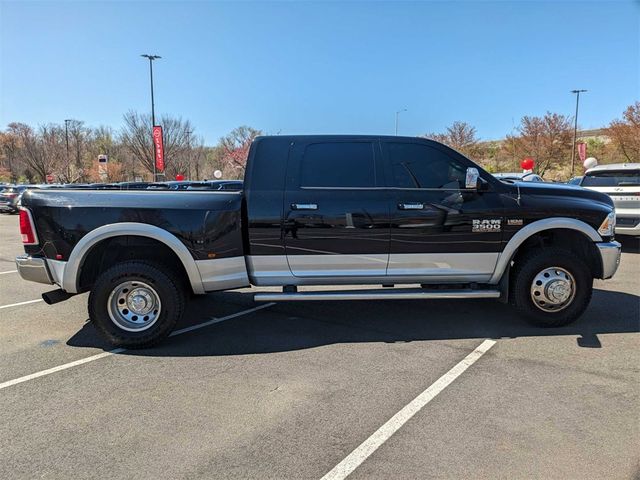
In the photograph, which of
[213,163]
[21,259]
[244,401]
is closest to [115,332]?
[21,259]

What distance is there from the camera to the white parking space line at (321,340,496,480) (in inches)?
104

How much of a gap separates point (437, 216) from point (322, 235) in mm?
1212

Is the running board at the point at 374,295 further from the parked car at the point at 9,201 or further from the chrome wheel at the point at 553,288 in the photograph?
the parked car at the point at 9,201

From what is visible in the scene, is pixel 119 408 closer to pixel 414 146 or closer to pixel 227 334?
pixel 227 334

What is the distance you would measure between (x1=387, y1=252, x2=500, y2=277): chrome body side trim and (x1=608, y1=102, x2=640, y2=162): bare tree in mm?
34960

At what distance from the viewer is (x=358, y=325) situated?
5191 millimetres

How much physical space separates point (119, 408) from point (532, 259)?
4.21 meters

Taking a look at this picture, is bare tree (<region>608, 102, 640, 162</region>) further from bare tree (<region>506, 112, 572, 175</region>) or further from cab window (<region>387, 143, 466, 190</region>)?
cab window (<region>387, 143, 466, 190</region>)

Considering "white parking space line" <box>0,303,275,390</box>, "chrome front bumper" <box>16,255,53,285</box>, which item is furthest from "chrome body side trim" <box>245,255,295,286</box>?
"chrome front bumper" <box>16,255,53,285</box>

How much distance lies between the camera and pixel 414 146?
4.89 metres

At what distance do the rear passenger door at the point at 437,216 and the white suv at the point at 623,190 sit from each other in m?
6.76

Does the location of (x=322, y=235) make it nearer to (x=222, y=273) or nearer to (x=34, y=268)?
(x=222, y=273)

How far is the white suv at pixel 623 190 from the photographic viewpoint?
9961 mm

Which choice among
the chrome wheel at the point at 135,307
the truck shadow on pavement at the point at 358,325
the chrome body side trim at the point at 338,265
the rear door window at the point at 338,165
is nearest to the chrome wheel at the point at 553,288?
the truck shadow on pavement at the point at 358,325
